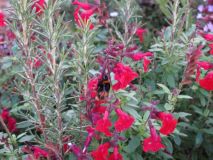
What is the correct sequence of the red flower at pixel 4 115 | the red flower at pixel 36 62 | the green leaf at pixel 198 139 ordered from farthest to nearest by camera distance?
the red flower at pixel 4 115 → the green leaf at pixel 198 139 → the red flower at pixel 36 62

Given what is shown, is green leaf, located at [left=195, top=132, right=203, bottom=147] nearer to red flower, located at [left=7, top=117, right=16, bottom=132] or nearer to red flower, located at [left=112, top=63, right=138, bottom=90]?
red flower, located at [left=112, top=63, right=138, bottom=90]

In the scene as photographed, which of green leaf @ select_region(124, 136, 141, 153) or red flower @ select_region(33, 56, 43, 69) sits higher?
red flower @ select_region(33, 56, 43, 69)

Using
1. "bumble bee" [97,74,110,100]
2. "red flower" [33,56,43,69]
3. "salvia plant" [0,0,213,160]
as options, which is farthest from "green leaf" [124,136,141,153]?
"red flower" [33,56,43,69]

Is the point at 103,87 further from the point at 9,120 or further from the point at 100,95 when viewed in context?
the point at 9,120

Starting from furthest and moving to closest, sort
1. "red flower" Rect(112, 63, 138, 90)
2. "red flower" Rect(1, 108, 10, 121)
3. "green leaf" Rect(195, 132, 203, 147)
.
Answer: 1. "red flower" Rect(1, 108, 10, 121)
2. "green leaf" Rect(195, 132, 203, 147)
3. "red flower" Rect(112, 63, 138, 90)

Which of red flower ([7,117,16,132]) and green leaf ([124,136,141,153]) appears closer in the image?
green leaf ([124,136,141,153])

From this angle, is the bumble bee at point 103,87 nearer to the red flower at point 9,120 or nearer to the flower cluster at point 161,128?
the flower cluster at point 161,128

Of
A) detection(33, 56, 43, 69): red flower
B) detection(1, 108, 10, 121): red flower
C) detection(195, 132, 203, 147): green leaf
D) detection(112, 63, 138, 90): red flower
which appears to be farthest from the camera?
detection(1, 108, 10, 121): red flower

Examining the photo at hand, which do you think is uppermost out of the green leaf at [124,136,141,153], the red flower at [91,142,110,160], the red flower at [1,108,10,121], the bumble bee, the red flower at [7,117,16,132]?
the bumble bee

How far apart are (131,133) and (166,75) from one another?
0.49m

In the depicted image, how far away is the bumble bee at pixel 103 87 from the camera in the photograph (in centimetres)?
203

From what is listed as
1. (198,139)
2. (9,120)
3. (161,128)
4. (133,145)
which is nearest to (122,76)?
(161,128)

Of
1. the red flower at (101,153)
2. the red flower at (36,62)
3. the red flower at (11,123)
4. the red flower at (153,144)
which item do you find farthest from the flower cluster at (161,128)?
the red flower at (11,123)

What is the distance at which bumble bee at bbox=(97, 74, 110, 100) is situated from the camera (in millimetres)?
2029
